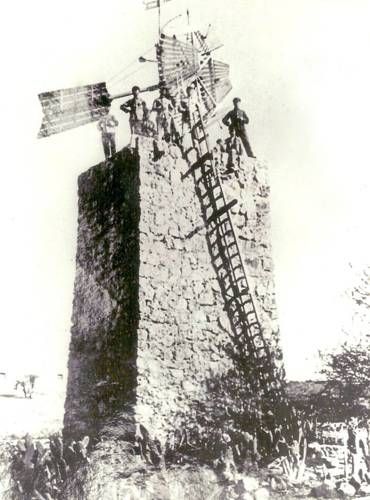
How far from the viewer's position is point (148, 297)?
831 centimetres

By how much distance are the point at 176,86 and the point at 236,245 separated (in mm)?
3954

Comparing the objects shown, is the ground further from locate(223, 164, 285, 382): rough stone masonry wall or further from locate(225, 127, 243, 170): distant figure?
locate(225, 127, 243, 170): distant figure

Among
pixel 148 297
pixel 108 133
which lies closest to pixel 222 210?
pixel 148 297

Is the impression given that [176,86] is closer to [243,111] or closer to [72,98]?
[243,111]

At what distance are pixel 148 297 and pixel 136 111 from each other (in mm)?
3634

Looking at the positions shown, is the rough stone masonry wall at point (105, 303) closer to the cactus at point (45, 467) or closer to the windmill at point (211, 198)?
the cactus at point (45, 467)

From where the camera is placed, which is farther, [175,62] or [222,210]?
[175,62]

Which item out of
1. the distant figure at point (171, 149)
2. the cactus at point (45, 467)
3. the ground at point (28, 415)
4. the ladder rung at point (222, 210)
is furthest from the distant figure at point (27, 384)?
the distant figure at point (171, 149)

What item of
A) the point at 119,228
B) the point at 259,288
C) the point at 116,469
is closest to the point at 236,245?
the point at 259,288

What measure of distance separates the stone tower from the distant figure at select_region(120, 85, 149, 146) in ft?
1.43

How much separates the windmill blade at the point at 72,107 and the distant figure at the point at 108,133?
142 mm

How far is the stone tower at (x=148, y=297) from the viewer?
8078 mm

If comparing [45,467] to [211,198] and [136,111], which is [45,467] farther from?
[136,111]

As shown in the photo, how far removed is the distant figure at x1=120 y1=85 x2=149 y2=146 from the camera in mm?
9396
